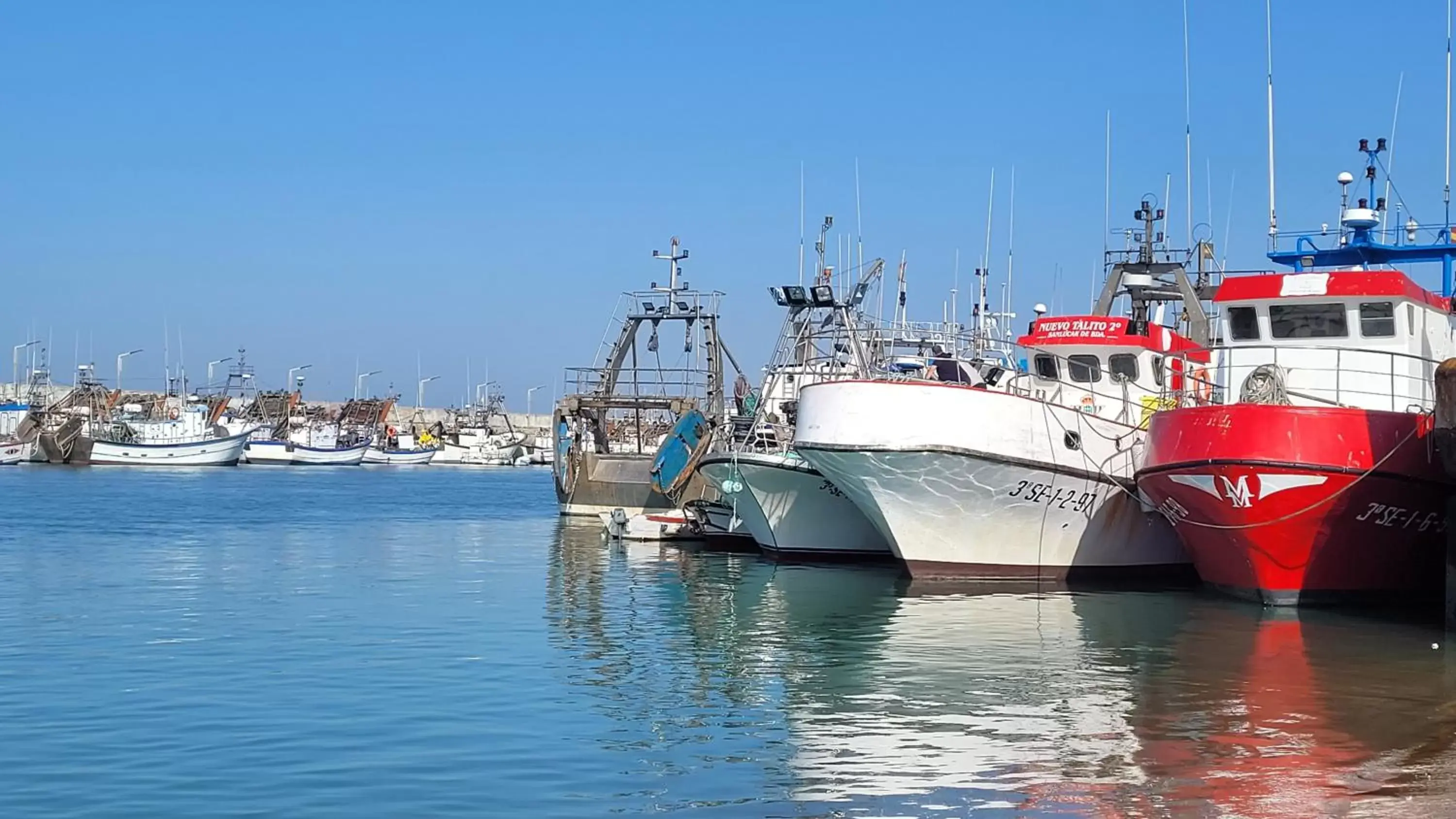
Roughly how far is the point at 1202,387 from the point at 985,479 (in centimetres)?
473

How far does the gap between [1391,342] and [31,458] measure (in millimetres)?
85080

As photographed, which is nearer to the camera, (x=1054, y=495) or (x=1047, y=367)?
(x=1054, y=495)

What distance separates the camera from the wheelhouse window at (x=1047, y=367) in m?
24.3

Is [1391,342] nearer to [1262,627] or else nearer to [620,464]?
[1262,627]

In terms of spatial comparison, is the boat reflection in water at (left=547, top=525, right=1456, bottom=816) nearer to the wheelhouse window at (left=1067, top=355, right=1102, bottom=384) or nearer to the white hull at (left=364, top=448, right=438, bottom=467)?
the wheelhouse window at (left=1067, top=355, right=1102, bottom=384)

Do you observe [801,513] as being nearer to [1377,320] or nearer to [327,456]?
[1377,320]

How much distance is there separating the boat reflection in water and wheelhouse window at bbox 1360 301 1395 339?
4.06 metres

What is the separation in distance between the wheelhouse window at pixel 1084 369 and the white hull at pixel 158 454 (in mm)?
70831

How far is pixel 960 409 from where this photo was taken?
2031cm

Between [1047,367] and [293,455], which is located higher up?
[1047,367]

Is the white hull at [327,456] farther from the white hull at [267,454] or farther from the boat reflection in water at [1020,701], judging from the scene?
the boat reflection in water at [1020,701]

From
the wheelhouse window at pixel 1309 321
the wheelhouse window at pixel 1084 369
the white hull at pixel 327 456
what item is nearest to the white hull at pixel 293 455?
the white hull at pixel 327 456

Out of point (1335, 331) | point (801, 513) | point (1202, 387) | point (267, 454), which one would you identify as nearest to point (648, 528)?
point (801, 513)

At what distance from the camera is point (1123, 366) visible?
23812 millimetres
